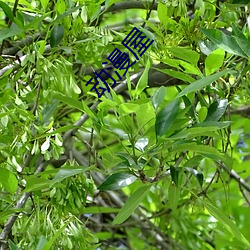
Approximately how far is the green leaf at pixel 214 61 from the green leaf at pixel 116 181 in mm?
167

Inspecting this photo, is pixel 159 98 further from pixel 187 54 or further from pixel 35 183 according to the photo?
pixel 35 183

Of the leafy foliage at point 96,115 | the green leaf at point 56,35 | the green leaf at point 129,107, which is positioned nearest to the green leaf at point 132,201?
the leafy foliage at point 96,115

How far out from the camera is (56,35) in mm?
854

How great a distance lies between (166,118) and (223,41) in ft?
0.41

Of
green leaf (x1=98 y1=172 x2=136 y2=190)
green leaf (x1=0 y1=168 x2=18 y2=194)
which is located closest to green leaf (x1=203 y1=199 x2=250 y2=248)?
green leaf (x1=98 y1=172 x2=136 y2=190)

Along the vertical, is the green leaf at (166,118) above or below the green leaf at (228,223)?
above

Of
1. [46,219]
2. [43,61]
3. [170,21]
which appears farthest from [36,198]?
[170,21]

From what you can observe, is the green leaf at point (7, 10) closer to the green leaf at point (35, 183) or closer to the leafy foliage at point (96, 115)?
the leafy foliage at point (96, 115)

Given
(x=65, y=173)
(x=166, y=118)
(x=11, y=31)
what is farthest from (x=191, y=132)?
(x=11, y=31)

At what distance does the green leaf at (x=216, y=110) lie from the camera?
33.6 inches

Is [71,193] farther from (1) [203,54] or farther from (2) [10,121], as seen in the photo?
(1) [203,54]

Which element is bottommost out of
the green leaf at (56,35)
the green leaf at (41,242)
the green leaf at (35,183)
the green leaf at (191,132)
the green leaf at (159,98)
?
the green leaf at (41,242)

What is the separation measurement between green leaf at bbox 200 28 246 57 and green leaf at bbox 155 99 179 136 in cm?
9

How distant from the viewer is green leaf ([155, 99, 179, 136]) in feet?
2.48
